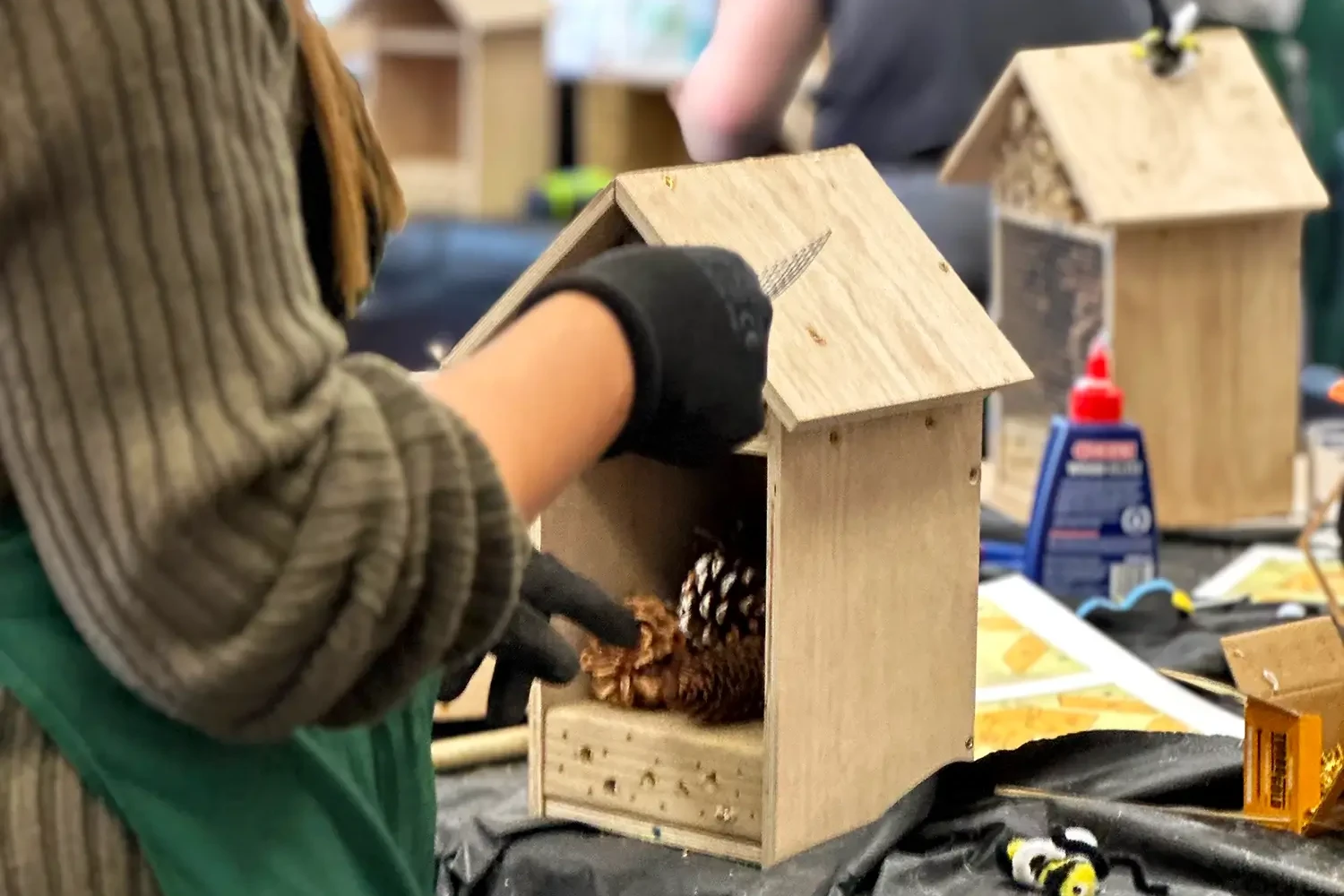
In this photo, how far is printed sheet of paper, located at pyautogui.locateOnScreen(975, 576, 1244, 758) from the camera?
4.16 ft

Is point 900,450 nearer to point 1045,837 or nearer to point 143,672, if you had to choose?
point 1045,837

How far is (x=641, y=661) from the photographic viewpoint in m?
1.10

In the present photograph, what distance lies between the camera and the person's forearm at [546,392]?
0.66 meters

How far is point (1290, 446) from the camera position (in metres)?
1.83

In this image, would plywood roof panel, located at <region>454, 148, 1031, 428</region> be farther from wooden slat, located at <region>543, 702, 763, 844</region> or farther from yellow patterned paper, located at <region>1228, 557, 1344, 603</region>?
yellow patterned paper, located at <region>1228, 557, 1344, 603</region>

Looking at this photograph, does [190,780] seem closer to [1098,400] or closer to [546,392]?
[546,392]

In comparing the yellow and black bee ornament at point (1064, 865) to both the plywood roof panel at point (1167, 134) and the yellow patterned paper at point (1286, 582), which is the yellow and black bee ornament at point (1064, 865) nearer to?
the yellow patterned paper at point (1286, 582)

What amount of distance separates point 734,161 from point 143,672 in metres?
0.60

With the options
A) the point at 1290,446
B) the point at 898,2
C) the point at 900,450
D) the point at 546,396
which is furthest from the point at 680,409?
the point at 898,2

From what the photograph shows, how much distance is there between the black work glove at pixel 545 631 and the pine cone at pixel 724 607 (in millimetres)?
217

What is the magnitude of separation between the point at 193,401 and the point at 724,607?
0.58 metres

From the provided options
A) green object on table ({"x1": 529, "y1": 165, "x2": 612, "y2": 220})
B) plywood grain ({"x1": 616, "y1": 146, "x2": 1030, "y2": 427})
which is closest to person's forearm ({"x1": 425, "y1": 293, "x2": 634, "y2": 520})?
plywood grain ({"x1": 616, "y1": 146, "x2": 1030, "y2": 427})

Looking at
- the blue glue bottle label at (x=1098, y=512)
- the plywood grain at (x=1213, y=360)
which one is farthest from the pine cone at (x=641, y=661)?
the plywood grain at (x=1213, y=360)

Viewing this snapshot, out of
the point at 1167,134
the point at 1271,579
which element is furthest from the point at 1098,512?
the point at 1167,134
